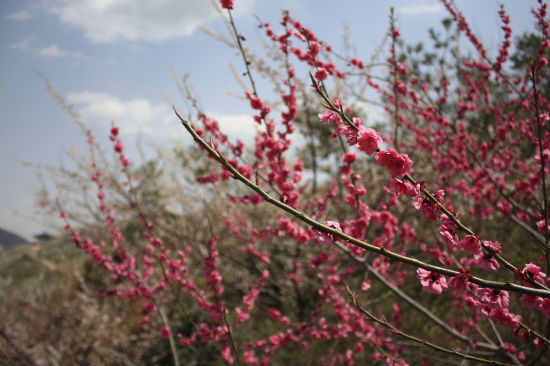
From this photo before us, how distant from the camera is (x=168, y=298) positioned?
7.33 metres

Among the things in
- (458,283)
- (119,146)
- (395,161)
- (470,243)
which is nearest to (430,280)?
(458,283)

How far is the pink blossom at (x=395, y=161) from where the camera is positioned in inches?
42.3

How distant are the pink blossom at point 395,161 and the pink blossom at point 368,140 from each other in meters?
0.04

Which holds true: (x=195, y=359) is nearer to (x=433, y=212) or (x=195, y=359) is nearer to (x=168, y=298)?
(x=168, y=298)

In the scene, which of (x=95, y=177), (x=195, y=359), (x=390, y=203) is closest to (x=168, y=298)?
(x=195, y=359)

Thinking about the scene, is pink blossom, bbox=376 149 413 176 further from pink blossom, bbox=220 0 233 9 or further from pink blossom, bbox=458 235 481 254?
pink blossom, bbox=220 0 233 9

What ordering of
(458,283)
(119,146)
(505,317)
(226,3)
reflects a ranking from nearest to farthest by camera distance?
1. (458,283)
2. (505,317)
3. (226,3)
4. (119,146)

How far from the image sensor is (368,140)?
3.62ft

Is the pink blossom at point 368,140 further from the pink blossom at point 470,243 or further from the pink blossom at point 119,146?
the pink blossom at point 119,146

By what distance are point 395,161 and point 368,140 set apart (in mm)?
128

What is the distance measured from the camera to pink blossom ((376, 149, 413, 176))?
1.07m

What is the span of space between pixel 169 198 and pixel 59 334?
336cm

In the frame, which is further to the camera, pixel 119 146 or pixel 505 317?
pixel 119 146

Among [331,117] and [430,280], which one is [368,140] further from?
[430,280]
